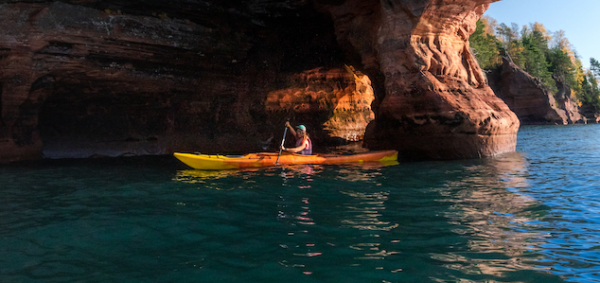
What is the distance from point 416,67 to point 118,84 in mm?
8231

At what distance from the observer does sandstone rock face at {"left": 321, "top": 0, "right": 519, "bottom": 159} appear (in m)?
9.65

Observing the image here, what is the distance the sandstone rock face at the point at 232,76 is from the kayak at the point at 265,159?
3.55 feet

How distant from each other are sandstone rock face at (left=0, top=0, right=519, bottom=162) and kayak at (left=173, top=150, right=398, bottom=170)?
1.08 meters

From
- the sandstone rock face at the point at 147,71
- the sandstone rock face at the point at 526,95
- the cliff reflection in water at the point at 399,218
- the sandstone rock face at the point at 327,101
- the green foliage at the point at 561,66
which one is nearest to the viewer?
the cliff reflection in water at the point at 399,218

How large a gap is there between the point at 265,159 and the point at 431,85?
4286mm

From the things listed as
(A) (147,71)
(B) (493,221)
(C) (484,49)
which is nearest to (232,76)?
(A) (147,71)

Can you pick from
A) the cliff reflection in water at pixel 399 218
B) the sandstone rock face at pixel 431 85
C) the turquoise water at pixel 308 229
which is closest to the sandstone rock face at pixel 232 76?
the sandstone rock face at pixel 431 85

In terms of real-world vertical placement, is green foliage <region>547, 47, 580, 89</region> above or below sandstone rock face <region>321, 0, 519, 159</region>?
above

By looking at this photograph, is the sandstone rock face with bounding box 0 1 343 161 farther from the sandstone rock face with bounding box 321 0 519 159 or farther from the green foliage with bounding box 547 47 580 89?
the green foliage with bounding box 547 47 580 89

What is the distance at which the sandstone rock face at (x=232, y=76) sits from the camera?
984cm

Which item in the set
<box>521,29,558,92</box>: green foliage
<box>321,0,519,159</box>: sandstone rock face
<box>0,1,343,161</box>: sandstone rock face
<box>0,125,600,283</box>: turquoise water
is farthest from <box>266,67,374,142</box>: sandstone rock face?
<box>521,29,558,92</box>: green foliage

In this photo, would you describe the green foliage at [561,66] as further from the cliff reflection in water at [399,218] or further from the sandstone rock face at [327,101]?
the cliff reflection in water at [399,218]

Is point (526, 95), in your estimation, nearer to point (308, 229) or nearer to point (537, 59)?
point (537, 59)

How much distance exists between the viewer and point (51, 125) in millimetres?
12305
